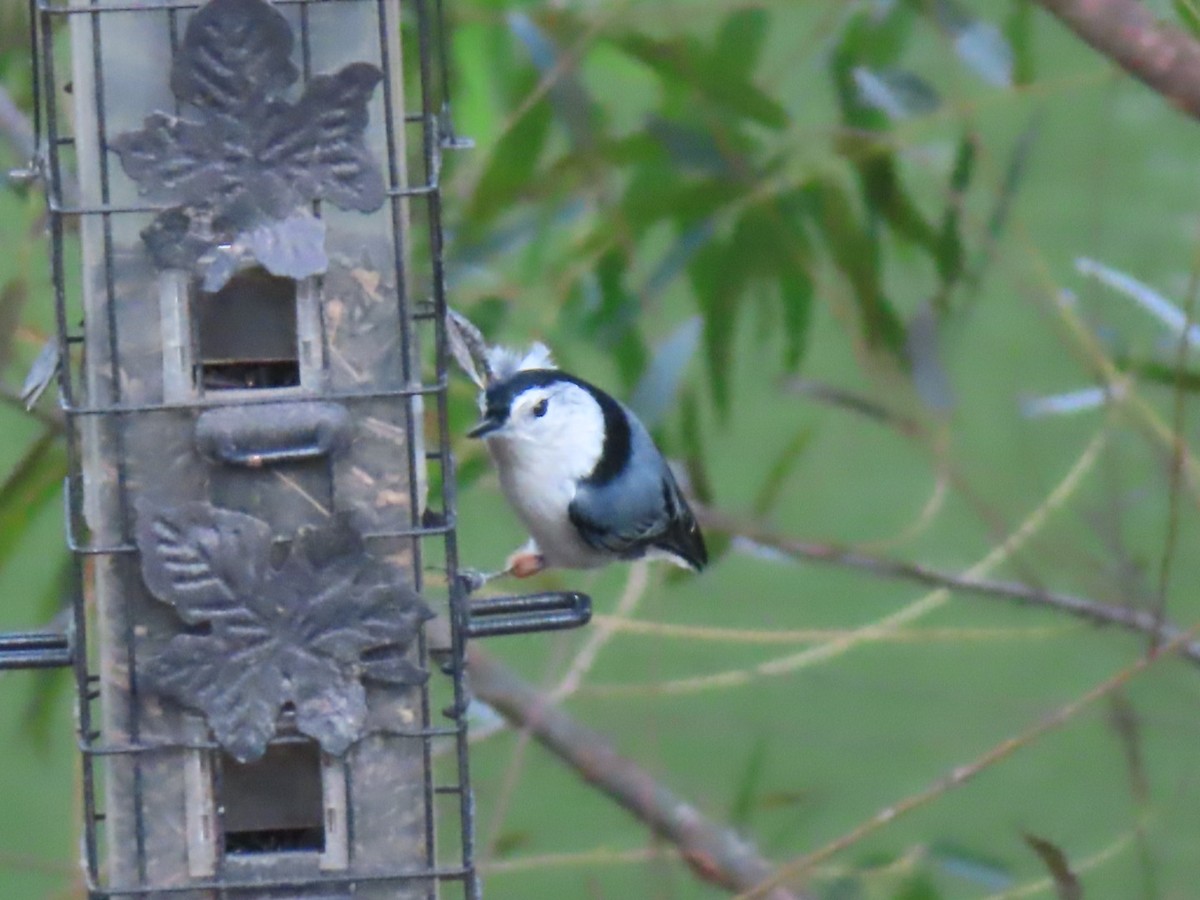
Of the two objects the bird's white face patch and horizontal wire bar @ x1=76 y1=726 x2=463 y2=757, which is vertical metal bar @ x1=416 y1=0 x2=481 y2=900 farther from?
the bird's white face patch

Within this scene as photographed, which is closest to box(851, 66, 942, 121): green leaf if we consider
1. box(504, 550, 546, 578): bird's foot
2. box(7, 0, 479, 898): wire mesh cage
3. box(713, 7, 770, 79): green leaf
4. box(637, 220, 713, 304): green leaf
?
box(713, 7, 770, 79): green leaf

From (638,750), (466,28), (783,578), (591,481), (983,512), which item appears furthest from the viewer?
(783,578)

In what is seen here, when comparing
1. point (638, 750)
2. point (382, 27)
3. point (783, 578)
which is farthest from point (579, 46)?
point (783, 578)

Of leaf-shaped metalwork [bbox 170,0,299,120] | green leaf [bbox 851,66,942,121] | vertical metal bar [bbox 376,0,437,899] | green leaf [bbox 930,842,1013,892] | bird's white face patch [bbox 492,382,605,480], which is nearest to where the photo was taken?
leaf-shaped metalwork [bbox 170,0,299,120]

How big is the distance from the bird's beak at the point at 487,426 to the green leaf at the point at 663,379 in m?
0.19

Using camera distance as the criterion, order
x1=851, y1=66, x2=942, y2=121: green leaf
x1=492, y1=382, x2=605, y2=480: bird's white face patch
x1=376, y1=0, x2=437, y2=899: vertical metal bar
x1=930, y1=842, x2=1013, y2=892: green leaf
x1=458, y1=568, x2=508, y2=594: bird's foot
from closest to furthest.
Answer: x1=376, y1=0, x2=437, y2=899: vertical metal bar → x1=458, y1=568, x2=508, y2=594: bird's foot → x1=492, y1=382, x2=605, y2=480: bird's white face patch → x1=851, y1=66, x2=942, y2=121: green leaf → x1=930, y1=842, x2=1013, y2=892: green leaf

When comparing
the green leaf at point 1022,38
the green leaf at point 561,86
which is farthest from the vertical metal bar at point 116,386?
the green leaf at point 1022,38

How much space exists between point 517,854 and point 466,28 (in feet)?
6.52

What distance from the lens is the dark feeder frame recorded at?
1.34m

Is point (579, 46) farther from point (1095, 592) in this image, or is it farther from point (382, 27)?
point (1095, 592)

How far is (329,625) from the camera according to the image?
1.41m

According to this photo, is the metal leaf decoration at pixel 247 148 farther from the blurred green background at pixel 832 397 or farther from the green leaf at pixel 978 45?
the green leaf at pixel 978 45

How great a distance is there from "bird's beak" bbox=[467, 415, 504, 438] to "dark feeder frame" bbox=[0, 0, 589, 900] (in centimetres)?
27

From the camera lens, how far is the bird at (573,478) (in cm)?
189
